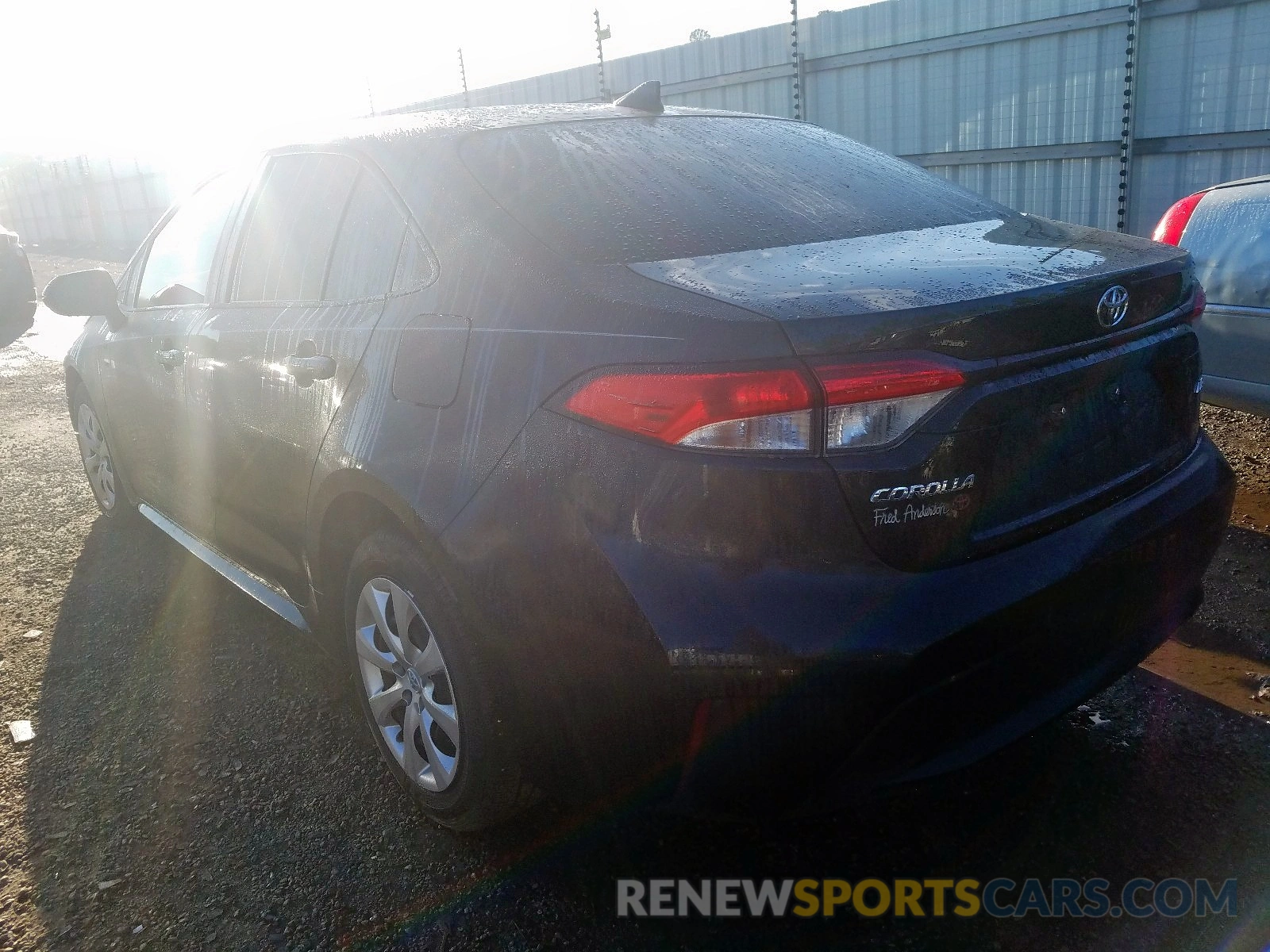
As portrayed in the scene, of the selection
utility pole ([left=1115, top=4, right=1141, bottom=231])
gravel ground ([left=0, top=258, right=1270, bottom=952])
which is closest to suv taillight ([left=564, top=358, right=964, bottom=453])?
gravel ground ([left=0, top=258, right=1270, bottom=952])

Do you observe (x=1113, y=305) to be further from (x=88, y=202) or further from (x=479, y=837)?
(x=88, y=202)

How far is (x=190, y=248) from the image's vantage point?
12.0 feet

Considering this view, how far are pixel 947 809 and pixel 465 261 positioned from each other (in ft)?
5.51

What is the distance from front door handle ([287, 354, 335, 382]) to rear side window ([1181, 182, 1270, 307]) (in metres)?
3.16

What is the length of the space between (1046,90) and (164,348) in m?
7.33

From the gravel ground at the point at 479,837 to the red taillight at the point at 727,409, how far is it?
2.30 ft

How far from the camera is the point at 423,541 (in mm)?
2189

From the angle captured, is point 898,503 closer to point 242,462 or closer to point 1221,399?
point 242,462

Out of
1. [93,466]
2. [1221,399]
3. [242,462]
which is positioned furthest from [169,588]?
[1221,399]

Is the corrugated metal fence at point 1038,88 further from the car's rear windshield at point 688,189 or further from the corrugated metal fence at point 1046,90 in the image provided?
the car's rear windshield at point 688,189

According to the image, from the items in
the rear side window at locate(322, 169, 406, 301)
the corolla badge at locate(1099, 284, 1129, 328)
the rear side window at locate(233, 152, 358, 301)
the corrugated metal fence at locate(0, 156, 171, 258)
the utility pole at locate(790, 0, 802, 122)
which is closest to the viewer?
the corolla badge at locate(1099, 284, 1129, 328)

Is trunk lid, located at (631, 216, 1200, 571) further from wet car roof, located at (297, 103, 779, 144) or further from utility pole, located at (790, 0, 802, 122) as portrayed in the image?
utility pole, located at (790, 0, 802, 122)

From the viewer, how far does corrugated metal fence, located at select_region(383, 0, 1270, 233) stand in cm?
736

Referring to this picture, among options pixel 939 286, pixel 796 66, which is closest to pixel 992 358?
pixel 939 286
